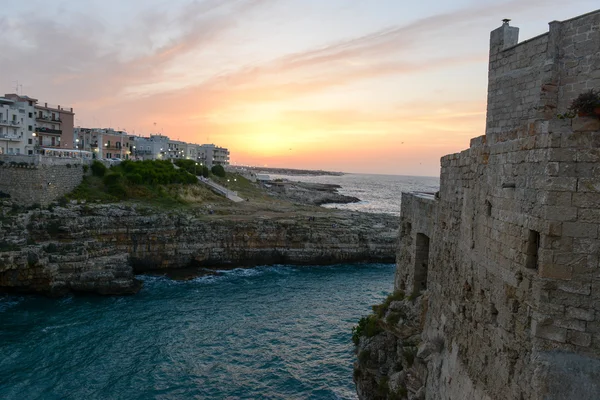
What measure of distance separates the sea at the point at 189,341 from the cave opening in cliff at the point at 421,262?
21.8 feet

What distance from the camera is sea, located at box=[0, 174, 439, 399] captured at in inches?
688

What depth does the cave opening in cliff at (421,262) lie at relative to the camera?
41.8 feet

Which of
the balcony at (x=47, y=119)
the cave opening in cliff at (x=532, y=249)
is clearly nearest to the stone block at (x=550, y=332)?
the cave opening in cliff at (x=532, y=249)

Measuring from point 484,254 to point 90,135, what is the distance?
264ft

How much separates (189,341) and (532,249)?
2003 centimetres

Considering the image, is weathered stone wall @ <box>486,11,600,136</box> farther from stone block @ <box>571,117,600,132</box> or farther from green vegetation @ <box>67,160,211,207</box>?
green vegetation @ <box>67,160,211,207</box>

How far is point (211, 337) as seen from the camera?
74.0 ft

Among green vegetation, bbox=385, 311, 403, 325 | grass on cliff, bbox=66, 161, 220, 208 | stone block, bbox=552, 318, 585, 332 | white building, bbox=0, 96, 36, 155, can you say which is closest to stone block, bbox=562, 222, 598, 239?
stone block, bbox=552, 318, 585, 332

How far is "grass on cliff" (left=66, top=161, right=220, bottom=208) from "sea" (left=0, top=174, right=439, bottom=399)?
13.6m

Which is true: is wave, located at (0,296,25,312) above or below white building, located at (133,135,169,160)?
below

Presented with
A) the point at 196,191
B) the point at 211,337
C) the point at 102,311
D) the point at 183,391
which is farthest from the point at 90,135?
the point at 183,391

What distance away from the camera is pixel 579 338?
4777mm

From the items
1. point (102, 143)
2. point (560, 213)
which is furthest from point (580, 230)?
point (102, 143)

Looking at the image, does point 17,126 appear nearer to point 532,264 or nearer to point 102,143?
point 102,143
